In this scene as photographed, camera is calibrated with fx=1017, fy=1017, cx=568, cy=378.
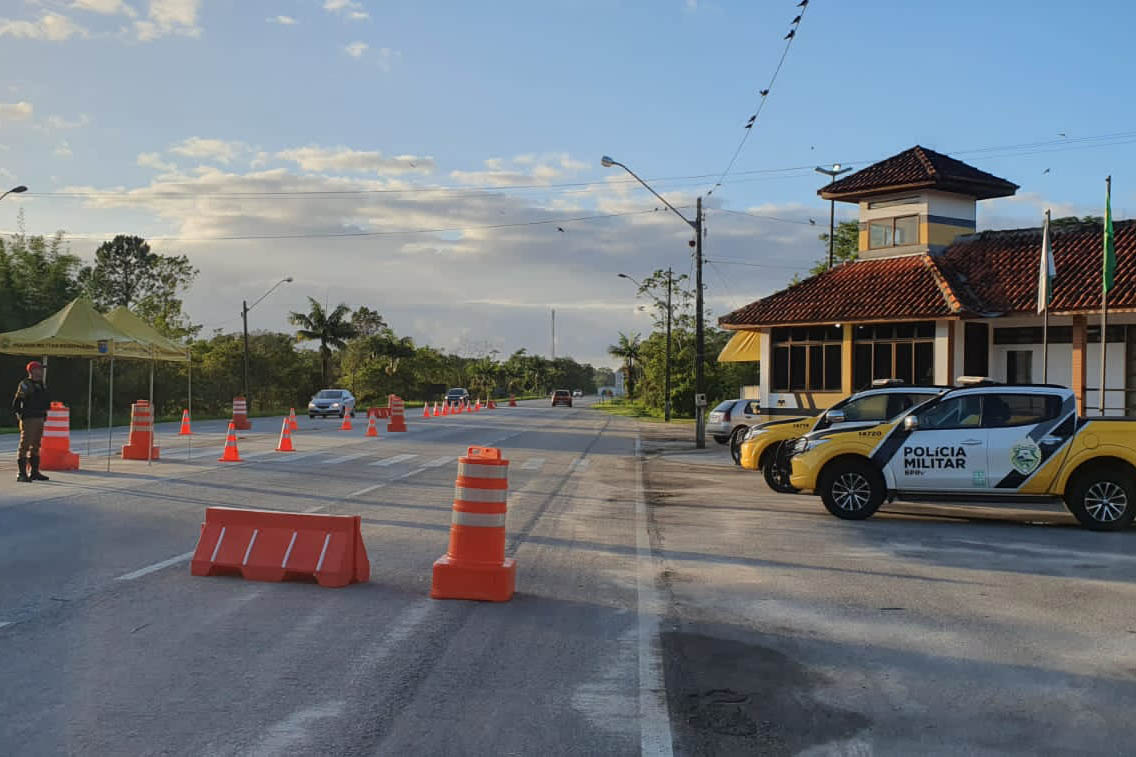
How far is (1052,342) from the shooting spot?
2661 cm

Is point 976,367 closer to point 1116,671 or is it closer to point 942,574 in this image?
point 942,574

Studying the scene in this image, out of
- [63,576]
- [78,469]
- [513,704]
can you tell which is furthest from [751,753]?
[78,469]

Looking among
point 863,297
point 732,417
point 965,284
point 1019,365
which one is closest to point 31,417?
point 732,417

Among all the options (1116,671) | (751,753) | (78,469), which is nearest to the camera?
(751,753)

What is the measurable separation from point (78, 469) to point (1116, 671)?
17.5 metres

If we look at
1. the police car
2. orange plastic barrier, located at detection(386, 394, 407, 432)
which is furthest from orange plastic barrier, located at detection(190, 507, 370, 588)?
orange plastic barrier, located at detection(386, 394, 407, 432)

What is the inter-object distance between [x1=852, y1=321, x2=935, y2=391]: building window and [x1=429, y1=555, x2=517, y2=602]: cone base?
2148 cm

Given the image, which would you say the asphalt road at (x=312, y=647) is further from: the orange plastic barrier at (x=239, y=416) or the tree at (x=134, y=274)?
the tree at (x=134, y=274)

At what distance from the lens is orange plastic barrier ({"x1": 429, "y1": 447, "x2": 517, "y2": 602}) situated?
8.23 m

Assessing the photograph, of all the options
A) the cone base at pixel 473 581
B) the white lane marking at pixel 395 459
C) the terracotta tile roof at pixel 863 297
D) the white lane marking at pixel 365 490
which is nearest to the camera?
the cone base at pixel 473 581

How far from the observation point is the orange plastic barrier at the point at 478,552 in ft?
27.0

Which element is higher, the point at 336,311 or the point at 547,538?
the point at 336,311

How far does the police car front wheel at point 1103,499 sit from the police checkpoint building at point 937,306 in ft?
39.2

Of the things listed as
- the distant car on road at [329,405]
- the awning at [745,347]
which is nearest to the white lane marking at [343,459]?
the awning at [745,347]
